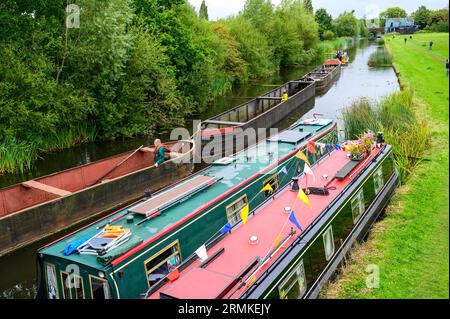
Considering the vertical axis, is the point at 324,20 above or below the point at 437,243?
above

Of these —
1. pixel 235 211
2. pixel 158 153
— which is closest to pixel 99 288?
pixel 235 211

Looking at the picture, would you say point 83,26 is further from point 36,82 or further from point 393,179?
point 393,179

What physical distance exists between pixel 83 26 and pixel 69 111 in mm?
4332

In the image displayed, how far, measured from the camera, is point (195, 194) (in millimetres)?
10398

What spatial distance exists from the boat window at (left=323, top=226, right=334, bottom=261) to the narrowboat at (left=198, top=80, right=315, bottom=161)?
35.7 feet

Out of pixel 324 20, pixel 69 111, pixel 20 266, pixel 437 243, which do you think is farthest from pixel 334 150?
pixel 324 20

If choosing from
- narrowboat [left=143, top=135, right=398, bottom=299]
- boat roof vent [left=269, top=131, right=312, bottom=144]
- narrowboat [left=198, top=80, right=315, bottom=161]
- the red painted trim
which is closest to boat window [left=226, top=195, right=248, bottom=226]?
the red painted trim

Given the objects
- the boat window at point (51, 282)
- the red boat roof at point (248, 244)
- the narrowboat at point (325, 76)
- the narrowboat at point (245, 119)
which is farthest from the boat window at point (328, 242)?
the narrowboat at point (325, 76)

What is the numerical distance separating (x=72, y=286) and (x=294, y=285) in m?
3.93

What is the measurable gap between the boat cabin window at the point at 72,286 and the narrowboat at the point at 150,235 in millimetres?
17

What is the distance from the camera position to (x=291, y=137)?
1507 cm

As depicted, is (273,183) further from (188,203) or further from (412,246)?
(412,246)

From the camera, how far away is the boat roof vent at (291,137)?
14711mm

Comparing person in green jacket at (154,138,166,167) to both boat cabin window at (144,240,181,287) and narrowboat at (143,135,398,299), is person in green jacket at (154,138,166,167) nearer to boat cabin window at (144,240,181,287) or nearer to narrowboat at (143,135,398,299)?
narrowboat at (143,135,398,299)
